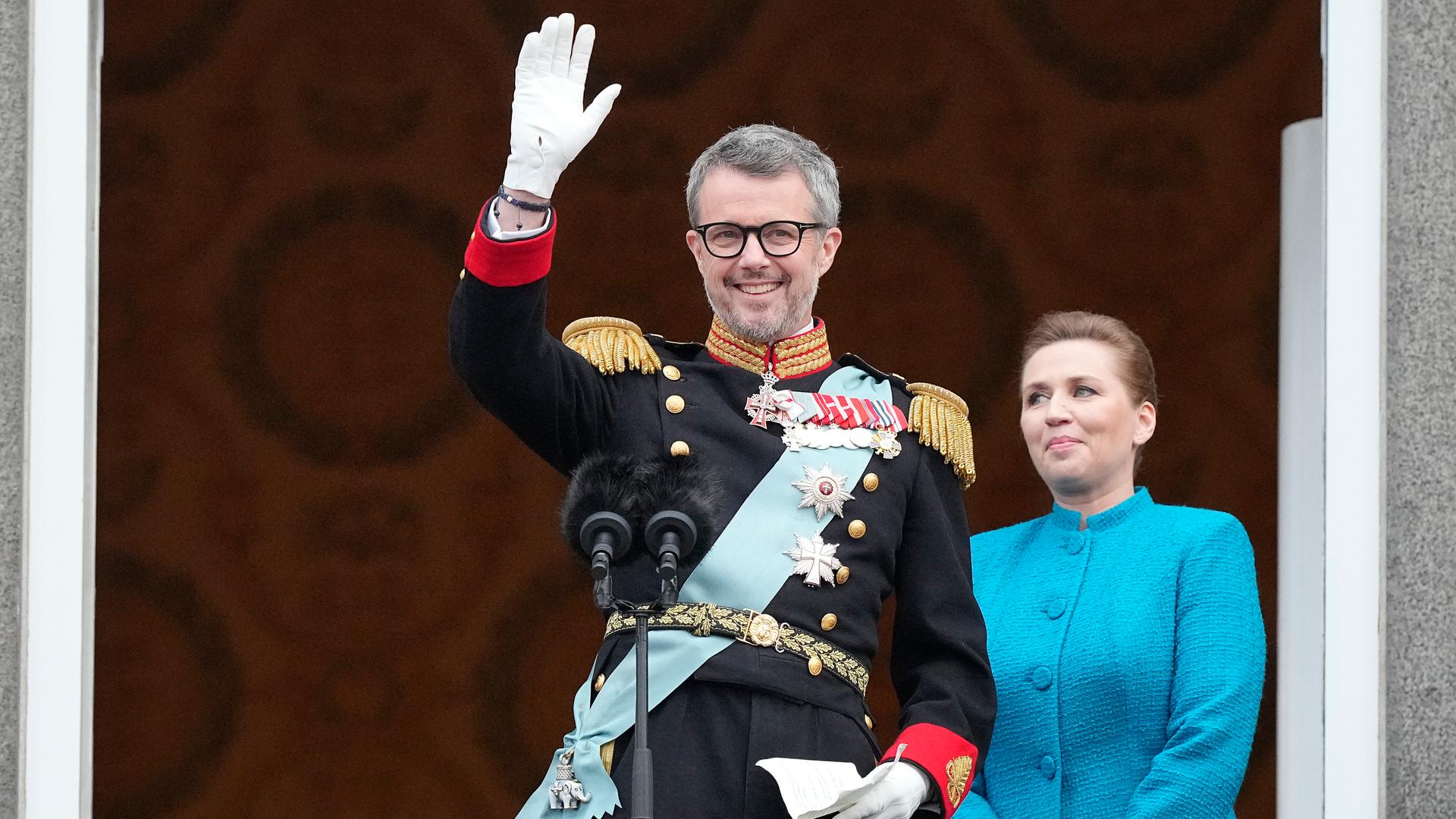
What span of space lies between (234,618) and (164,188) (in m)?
1.05

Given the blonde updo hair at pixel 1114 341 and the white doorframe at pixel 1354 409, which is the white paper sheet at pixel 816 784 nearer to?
the white doorframe at pixel 1354 409

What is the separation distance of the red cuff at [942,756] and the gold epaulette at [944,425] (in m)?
0.41

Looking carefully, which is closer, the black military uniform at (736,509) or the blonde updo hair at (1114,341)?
the black military uniform at (736,509)

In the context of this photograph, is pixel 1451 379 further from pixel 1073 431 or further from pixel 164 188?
pixel 164 188

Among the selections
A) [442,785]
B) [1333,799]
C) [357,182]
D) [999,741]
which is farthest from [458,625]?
[1333,799]

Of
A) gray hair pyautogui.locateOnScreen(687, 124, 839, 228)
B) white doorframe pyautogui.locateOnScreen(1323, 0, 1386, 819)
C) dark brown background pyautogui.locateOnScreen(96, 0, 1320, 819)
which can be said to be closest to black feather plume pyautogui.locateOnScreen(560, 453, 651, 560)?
gray hair pyautogui.locateOnScreen(687, 124, 839, 228)

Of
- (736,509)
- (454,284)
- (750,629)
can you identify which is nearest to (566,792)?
(750,629)

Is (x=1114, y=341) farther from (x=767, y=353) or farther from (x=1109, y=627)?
(x=767, y=353)

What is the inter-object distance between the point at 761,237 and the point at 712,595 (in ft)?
1.61

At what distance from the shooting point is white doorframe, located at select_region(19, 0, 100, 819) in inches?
101

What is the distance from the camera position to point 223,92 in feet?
17.4

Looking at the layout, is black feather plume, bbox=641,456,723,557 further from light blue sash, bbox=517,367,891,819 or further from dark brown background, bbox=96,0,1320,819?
dark brown background, bbox=96,0,1320,819

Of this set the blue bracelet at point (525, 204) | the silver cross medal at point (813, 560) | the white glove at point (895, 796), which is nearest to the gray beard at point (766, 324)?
the silver cross medal at point (813, 560)

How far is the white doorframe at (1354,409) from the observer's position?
2652mm
